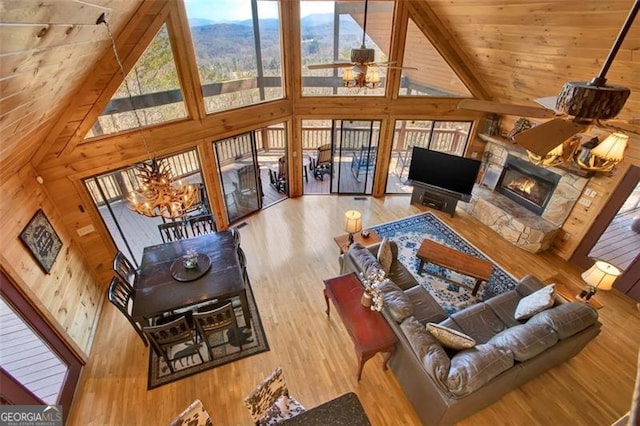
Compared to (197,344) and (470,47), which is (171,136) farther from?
(470,47)

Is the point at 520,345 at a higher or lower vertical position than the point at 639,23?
lower

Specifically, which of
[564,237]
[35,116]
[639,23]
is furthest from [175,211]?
[564,237]

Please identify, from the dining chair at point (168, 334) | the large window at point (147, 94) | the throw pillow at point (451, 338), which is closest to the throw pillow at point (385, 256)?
the throw pillow at point (451, 338)

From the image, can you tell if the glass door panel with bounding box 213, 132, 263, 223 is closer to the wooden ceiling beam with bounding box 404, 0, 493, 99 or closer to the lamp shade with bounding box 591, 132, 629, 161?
the wooden ceiling beam with bounding box 404, 0, 493, 99

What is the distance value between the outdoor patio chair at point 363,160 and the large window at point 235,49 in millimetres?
2842

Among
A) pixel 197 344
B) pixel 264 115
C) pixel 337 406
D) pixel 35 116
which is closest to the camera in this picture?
pixel 337 406

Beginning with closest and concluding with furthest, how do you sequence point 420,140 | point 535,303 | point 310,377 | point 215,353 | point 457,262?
point 535,303 → point 310,377 → point 215,353 → point 457,262 → point 420,140

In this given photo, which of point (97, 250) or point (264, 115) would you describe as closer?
point (97, 250)

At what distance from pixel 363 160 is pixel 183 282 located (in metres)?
5.85

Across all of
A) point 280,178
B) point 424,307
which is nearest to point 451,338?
point 424,307

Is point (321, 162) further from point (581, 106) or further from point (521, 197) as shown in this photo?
point (581, 106)

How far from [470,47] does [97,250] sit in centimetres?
790

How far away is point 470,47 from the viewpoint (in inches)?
219

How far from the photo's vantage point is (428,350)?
9.83 ft
